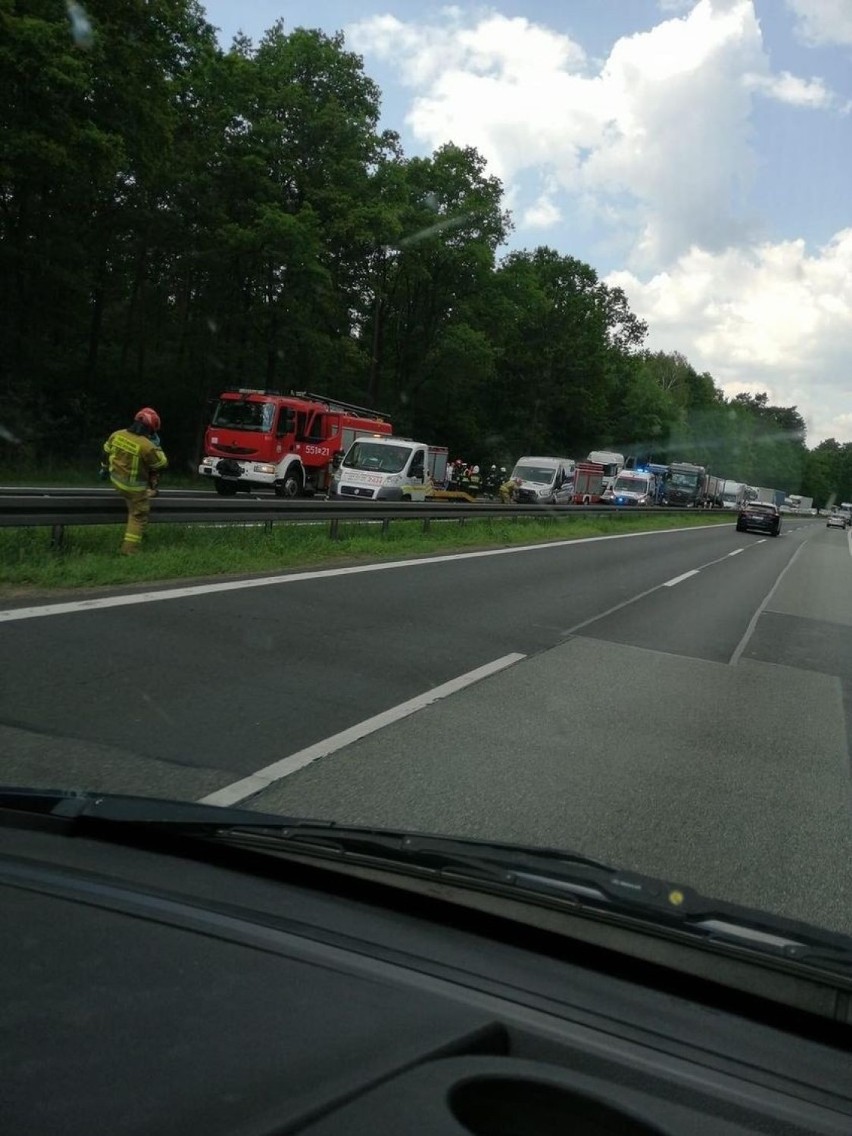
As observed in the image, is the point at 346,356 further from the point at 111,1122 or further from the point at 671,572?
the point at 111,1122

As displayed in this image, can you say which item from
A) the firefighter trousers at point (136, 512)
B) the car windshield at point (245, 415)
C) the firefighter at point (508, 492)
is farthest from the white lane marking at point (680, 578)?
the firefighter at point (508, 492)

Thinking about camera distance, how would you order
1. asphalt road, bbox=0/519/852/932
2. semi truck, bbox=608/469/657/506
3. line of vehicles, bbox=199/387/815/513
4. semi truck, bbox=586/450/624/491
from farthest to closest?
semi truck, bbox=586/450/624/491 < semi truck, bbox=608/469/657/506 < line of vehicles, bbox=199/387/815/513 < asphalt road, bbox=0/519/852/932

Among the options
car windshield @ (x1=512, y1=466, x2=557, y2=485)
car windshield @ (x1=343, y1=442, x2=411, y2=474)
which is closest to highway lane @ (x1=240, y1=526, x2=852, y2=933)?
car windshield @ (x1=343, y1=442, x2=411, y2=474)

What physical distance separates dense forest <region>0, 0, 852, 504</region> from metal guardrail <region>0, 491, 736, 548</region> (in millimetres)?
12361

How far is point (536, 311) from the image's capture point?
2650 inches

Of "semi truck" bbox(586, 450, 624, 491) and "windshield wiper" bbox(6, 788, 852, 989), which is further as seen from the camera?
"semi truck" bbox(586, 450, 624, 491)

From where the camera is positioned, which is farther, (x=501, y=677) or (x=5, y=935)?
(x=501, y=677)

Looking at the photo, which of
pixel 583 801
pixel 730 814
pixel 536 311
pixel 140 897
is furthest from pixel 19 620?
pixel 536 311

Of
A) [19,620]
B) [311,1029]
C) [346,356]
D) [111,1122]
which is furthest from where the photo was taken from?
[346,356]

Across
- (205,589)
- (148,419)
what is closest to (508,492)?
(148,419)

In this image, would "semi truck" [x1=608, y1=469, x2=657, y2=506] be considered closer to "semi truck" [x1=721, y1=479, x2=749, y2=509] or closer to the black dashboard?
"semi truck" [x1=721, y1=479, x2=749, y2=509]

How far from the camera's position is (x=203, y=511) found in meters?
13.2

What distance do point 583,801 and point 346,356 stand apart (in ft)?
137

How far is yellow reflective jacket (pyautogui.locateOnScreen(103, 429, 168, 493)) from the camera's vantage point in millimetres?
11617
